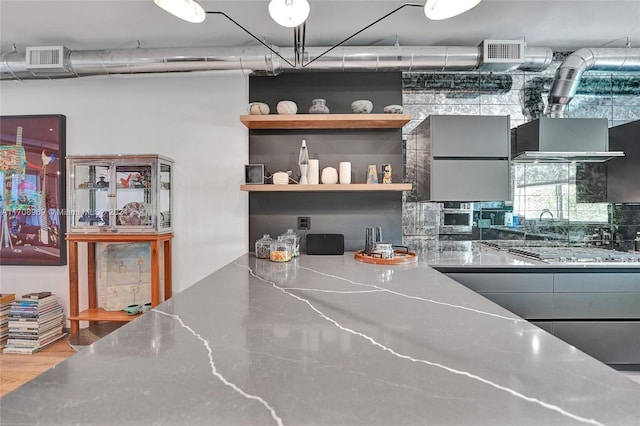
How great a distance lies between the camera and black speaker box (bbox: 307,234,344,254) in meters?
2.45

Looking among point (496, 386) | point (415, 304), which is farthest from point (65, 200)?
point (496, 386)

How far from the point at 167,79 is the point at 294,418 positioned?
9.76 ft

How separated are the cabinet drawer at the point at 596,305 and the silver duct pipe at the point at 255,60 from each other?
5.54 feet

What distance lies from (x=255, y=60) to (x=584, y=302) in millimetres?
2770

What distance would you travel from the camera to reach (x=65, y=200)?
2.85m

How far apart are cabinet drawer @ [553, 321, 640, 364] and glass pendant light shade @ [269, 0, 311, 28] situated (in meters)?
2.32

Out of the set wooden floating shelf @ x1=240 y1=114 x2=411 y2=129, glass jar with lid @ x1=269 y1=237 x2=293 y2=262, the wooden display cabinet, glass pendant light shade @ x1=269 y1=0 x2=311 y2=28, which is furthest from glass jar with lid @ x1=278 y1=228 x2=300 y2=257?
glass pendant light shade @ x1=269 y1=0 x2=311 y2=28

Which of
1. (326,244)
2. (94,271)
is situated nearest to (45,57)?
(94,271)

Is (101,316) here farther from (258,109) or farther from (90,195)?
(258,109)

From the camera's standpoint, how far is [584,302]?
6.91 feet

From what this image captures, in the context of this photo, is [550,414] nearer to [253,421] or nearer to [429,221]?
[253,421]

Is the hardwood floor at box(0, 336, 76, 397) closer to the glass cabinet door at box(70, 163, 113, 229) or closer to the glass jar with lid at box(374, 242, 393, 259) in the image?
the glass cabinet door at box(70, 163, 113, 229)

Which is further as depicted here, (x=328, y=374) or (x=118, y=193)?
(x=118, y=193)

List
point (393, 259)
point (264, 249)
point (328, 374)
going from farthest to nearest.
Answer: point (264, 249)
point (393, 259)
point (328, 374)
